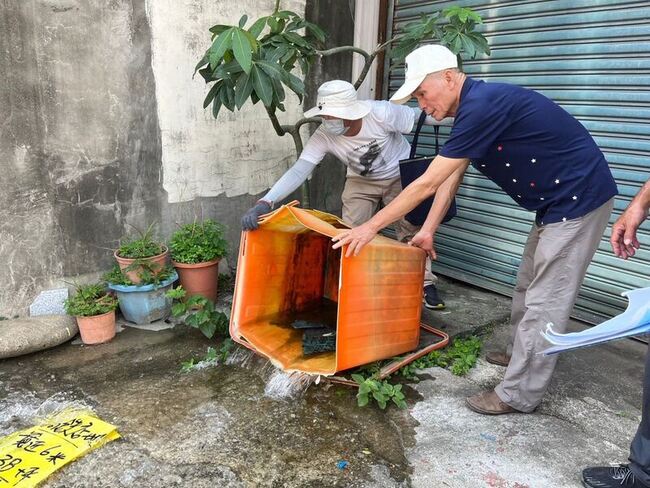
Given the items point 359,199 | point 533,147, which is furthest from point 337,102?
point 533,147

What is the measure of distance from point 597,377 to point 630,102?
184cm

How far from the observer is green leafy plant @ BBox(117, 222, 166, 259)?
3.57 metres

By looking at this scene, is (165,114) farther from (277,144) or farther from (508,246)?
(508,246)

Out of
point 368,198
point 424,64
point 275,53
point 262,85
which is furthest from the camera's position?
point 368,198

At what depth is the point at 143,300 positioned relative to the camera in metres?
3.56

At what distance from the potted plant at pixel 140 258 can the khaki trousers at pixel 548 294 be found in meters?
2.40

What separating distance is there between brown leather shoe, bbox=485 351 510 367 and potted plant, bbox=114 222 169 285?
2.30m

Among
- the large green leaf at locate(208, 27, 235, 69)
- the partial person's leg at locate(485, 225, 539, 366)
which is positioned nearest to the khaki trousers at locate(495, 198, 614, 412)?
the partial person's leg at locate(485, 225, 539, 366)

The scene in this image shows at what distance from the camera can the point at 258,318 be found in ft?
10.2

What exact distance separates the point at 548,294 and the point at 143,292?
101 inches

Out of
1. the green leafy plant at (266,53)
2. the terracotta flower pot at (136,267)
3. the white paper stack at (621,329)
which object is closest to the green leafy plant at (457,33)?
the green leafy plant at (266,53)

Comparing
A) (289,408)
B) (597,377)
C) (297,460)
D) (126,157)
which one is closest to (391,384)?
(289,408)

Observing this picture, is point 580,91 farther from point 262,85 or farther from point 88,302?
point 88,302

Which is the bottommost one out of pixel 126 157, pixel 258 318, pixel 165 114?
pixel 258 318
